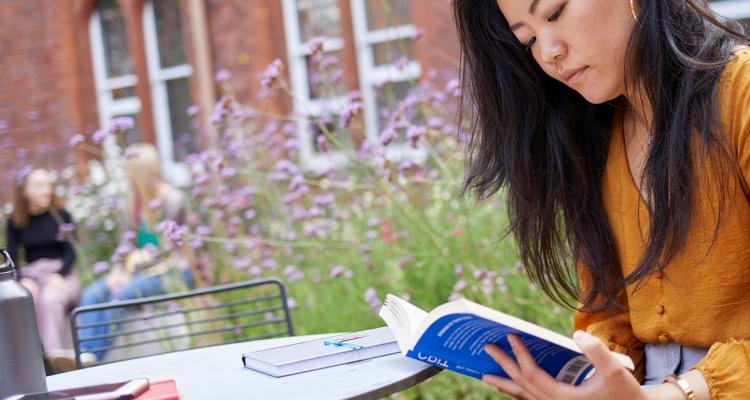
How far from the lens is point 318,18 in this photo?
8.62 meters

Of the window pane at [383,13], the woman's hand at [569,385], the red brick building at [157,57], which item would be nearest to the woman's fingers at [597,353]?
the woman's hand at [569,385]

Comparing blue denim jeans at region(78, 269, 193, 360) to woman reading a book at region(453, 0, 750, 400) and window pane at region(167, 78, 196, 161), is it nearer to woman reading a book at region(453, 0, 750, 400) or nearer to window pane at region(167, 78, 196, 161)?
woman reading a book at region(453, 0, 750, 400)

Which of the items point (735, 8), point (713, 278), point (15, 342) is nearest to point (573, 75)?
point (713, 278)

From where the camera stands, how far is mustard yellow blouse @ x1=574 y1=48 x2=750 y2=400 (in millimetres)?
1564

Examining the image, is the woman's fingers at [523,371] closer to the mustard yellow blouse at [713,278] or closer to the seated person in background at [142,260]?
the mustard yellow blouse at [713,278]

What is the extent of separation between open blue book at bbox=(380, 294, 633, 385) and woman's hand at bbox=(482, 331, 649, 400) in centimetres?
2

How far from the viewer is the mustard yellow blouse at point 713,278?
1564 millimetres

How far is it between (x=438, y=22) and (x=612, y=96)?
19.2ft

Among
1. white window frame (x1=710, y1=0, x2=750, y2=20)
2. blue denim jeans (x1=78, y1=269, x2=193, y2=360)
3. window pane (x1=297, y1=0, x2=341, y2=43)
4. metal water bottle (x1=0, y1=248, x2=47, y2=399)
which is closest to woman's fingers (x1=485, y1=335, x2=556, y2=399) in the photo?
metal water bottle (x1=0, y1=248, x2=47, y2=399)

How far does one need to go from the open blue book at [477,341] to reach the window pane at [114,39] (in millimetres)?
9350

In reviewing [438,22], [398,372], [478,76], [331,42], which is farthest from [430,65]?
[398,372]

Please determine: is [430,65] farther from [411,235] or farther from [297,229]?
[411,235]

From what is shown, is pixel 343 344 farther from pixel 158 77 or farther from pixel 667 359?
Answer: pixel 158 77

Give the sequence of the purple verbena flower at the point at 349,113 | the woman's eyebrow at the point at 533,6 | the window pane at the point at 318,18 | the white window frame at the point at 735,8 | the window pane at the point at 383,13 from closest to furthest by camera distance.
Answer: the woman's eyebrow at the point at 533,6 → the purple verbena flower at the point at 349,113 → the white window frame at the point at 735,8 → the window pane at the point at 383,13 → the window pane at the point at 318,18
